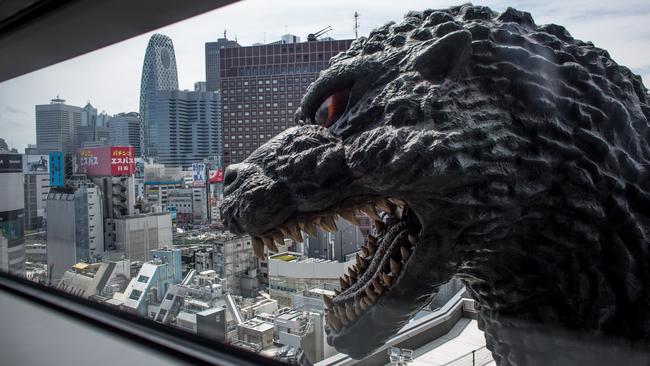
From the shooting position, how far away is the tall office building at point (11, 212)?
3.37 meters

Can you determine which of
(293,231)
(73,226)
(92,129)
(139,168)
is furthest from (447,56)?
(73,226)

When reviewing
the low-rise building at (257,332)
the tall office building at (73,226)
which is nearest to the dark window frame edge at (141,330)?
the low-rise building at (257,332)

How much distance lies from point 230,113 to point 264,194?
0.80 m

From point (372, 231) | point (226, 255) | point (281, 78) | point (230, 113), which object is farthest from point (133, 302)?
point (372, 231)

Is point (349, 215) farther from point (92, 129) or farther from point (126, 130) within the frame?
point (92, 129)

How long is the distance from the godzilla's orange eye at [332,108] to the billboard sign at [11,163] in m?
3.42

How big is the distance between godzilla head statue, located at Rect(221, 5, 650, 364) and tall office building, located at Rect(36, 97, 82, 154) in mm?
2421

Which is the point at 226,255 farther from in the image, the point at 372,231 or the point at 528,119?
the point at 528,119

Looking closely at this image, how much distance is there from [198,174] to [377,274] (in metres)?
1.16

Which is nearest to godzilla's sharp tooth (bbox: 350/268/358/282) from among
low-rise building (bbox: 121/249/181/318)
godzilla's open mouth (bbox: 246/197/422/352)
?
godzilla's open mouth (bbox: 246/197/422/352)

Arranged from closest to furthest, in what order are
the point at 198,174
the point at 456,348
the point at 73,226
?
the point at 456,348 → the point at 198,174 → the point at 73,226

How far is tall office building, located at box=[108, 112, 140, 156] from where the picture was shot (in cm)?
216

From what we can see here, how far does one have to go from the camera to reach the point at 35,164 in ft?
10.3

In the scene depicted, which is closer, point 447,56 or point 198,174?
point 447,56
